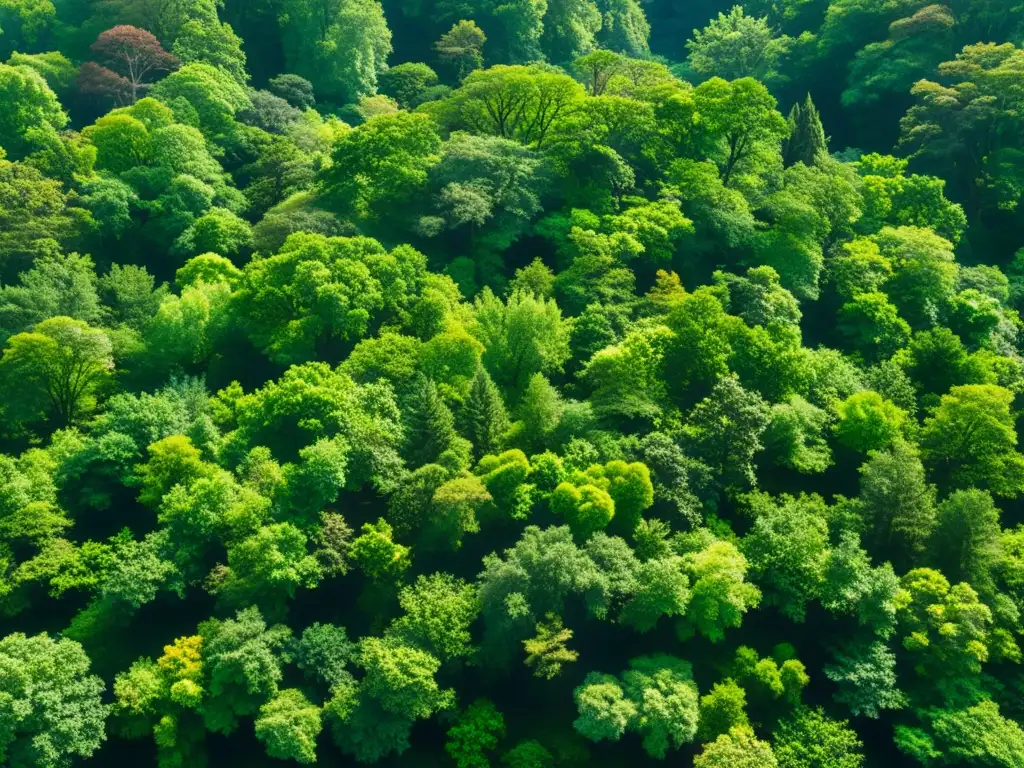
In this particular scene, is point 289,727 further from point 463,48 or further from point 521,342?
point 463,48

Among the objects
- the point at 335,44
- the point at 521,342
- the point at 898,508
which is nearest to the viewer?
the point at 898,508

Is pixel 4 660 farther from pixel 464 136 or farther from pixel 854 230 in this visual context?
pixel 854 230

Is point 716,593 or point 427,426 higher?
point 427,426

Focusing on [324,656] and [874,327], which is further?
[874,327]

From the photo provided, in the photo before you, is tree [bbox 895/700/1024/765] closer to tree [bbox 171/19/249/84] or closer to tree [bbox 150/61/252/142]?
tree [bbox 150/61/252/142]

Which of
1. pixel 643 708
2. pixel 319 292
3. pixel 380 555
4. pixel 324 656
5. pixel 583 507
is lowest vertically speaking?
pixel 324 656

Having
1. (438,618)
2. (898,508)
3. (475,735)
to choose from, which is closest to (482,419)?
(438,618)

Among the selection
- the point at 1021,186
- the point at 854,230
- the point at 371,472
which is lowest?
the point at 371,472

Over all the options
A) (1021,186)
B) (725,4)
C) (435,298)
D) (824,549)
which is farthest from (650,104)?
(725,4)
